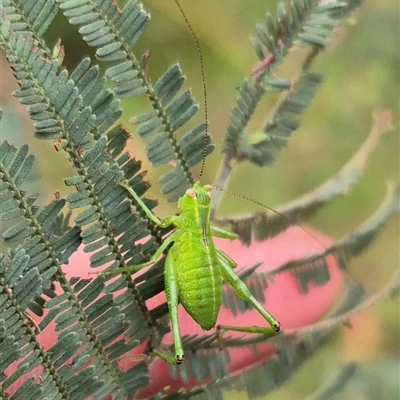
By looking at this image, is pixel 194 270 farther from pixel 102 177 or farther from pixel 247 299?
pixel 102 177

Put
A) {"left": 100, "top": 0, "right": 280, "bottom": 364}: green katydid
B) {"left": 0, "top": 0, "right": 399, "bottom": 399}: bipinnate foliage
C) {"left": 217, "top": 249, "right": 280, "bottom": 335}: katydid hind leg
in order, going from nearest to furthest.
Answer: {"left": 0, "top": 0, "right": 399, "bottom": 399}: bipinnate foliage, {"left": 100, "top": 0, "right": 280, "bottom": 364}: green katydid, {"left": 217, "top": 249, "right": 280, "bottom": 335}: katydid hind leg

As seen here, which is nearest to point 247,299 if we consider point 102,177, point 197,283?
point 197,283

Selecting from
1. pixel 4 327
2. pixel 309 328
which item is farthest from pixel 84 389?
pixel 309 328

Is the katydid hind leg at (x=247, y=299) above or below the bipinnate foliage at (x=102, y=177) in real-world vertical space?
below

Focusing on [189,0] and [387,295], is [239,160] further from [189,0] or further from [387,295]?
[189,0]

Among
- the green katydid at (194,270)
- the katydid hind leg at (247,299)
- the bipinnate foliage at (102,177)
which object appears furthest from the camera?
the katydid hind leg at (247,299)

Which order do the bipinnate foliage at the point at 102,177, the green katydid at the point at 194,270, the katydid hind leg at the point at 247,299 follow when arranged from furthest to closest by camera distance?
the katydid hind leg at the point at 247,299, the green katydid at the point at 194,270, the bipinnate foliage at the point at 102,177

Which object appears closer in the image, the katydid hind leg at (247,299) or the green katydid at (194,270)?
the green katydid at (194,270)
